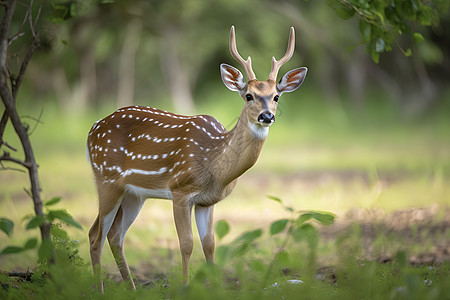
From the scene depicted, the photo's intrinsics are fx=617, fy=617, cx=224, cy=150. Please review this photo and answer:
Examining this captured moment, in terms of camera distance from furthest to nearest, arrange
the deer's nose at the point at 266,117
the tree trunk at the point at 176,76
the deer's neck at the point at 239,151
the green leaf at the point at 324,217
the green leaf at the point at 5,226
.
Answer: the tree trunk at the point at 176,76, the deer's neck at the point at 239,151, the deer's nose at the point at 266,117, the green leaf at the point at 5,226, the green leaf at the point at 324,217

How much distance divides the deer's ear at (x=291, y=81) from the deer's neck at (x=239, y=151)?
31cm

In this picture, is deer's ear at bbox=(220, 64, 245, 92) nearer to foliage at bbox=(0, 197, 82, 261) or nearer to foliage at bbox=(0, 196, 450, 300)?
foliage at bbox=(0, 196, 450, 300)

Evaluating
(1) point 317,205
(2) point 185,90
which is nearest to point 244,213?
(1) point 317,205

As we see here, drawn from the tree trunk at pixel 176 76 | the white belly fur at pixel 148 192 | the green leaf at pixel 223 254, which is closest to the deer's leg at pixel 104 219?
the white belly fur at pixel 148 192

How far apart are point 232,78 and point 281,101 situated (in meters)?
12.9

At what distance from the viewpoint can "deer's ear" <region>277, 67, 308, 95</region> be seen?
163 inches

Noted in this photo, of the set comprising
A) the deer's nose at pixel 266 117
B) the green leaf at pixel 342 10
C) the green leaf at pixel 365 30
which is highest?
the green leaf at pixel 342 10

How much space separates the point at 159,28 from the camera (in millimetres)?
19484

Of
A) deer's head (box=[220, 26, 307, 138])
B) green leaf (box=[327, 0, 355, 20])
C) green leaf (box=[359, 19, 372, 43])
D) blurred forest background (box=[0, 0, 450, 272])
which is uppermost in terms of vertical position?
green leaf (box=[327, 0, 355, 20])

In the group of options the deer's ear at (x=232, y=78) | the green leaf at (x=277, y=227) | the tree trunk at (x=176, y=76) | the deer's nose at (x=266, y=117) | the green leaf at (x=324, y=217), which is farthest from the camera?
the tree trunk at (x=176, y=76)

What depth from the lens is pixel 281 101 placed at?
17.0 metres

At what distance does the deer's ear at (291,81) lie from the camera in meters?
4.13

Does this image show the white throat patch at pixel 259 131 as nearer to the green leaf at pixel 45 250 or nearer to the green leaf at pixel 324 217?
the green leaf at pixel 324 217

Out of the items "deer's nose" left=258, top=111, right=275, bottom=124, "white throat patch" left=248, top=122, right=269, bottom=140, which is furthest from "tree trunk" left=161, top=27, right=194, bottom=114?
"deer's nose" left=258, top=111, right=275, bottom=124
